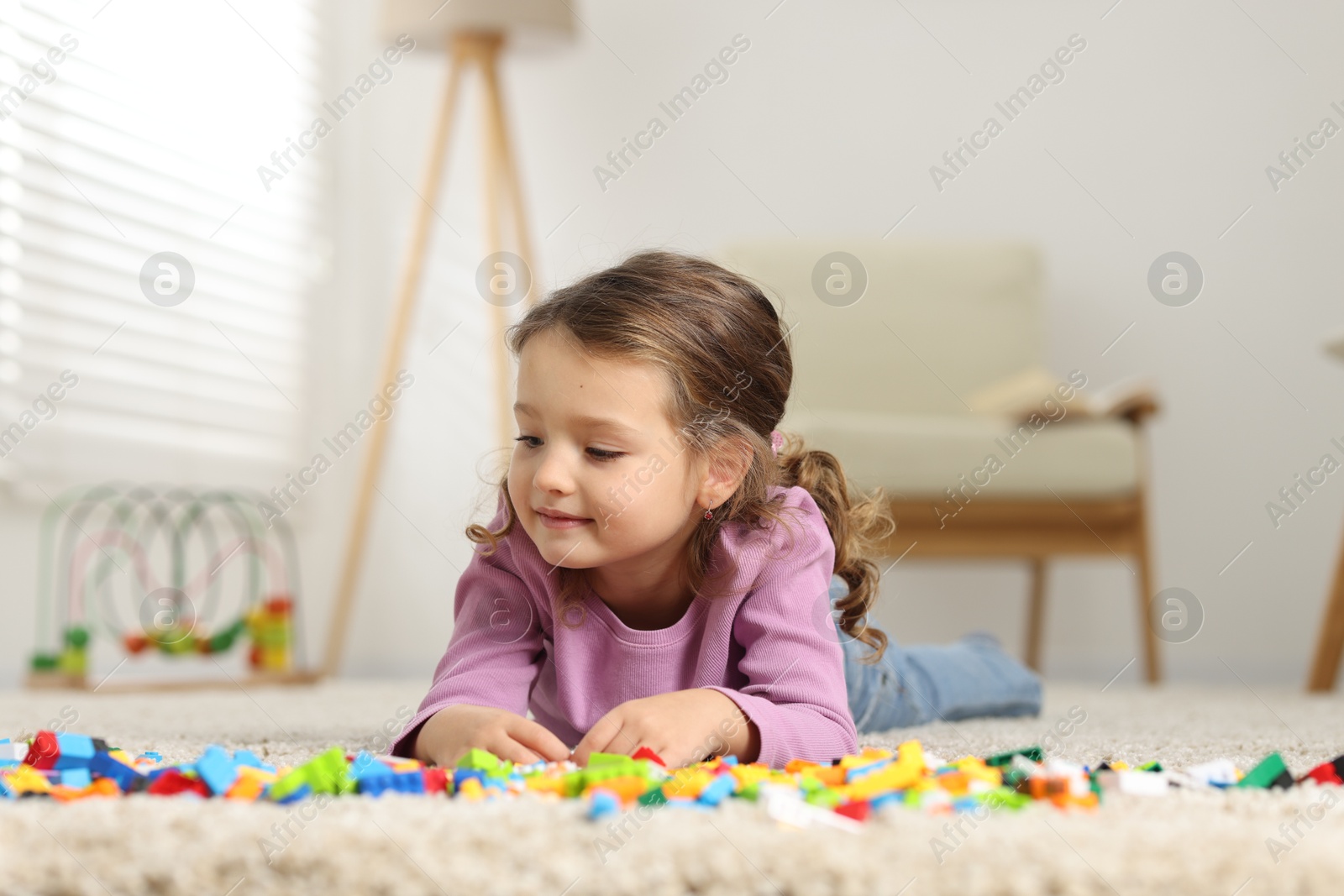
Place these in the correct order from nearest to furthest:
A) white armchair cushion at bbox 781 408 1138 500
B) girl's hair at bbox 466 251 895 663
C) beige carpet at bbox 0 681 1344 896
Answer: beige carpet at bbox 0 681 1344 896, girl's hair at bbox 466 251 895 663, white armchair cushion at bbox 781 408 1138 500

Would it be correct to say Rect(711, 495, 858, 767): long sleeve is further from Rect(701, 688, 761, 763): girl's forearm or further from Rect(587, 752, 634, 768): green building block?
Rect(587, 752, 634, 768): green building block

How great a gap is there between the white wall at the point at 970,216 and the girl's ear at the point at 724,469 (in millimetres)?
1700

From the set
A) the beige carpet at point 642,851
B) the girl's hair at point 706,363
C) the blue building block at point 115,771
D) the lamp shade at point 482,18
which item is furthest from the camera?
the lamp shade at point 482,18

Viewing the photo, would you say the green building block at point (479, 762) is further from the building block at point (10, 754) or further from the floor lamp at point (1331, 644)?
the floor lamp at point (1331, 644)

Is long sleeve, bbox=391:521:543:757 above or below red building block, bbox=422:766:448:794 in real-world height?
above

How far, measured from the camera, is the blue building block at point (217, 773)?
24.1 inches

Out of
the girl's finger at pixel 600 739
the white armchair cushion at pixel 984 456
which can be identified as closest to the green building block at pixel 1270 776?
the girl's finger at pixel 600 739

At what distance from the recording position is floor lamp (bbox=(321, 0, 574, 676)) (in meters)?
2.24

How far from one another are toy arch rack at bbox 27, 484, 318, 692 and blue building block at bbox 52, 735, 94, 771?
125 cm

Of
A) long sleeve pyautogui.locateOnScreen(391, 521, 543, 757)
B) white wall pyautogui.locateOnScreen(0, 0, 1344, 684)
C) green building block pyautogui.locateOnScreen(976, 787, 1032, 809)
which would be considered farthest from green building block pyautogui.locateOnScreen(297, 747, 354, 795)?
white wall pyautogui.locateOnScreen(0, 0, 1344, 684)

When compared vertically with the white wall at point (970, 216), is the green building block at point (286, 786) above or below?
below

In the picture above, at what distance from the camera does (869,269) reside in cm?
249

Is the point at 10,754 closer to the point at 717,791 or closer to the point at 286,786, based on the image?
the point at 286,786

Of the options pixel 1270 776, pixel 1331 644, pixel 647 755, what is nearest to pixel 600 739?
pixel 647 755
